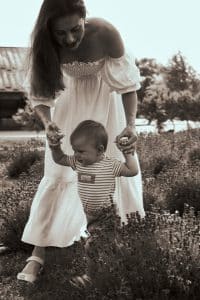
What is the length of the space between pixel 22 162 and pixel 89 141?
24.7ft

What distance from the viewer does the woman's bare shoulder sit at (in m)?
4.02

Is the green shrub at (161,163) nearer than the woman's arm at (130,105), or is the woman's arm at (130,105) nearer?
the woman's arm at (130,105)

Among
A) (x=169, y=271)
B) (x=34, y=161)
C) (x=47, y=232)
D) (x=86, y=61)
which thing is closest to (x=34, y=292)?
(x=47, y=232)

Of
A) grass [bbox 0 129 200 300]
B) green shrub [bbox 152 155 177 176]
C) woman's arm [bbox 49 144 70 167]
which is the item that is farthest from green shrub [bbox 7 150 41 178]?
woman's arm [bbox 49 144 70 167]

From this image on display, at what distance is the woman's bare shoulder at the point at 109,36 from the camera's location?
158 inches

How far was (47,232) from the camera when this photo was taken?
15.4 ft

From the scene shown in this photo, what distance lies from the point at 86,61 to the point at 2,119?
91.4 ft

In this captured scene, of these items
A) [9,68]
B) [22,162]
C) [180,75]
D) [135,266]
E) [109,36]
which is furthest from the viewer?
[180,75]

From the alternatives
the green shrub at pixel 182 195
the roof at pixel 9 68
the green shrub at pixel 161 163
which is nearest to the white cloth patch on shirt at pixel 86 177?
the green shrub at pixel 182 195

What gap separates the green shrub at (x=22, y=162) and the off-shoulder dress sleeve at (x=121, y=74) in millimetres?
6913

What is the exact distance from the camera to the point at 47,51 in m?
3.96

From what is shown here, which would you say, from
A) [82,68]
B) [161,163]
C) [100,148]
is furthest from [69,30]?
[161,163]

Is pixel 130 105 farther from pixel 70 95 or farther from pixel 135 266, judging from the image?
pixel 135 266

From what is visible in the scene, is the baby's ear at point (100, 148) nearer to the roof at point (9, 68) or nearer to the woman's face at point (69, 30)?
the woman's face at point (69, 30)
